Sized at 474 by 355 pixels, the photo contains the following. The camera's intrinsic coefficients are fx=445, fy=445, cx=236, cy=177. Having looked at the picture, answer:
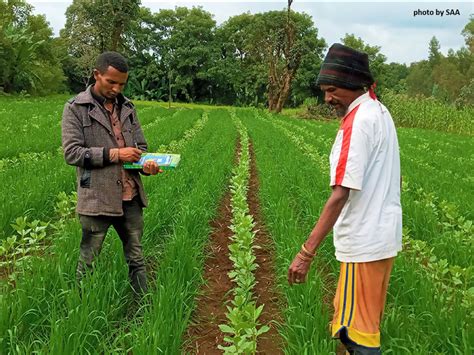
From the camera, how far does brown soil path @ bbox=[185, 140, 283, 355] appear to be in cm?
305

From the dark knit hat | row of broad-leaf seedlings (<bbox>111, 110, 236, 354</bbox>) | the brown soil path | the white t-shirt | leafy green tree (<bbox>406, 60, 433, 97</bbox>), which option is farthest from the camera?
leafy green tree (<bbox>406, 60, 433, 97</bbox>)

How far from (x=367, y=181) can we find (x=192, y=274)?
2.06m

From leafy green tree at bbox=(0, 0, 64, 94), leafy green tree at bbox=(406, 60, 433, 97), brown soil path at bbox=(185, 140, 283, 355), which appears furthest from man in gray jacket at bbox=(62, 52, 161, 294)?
leafy green tree at bbox=(406, 60, 433, 97)

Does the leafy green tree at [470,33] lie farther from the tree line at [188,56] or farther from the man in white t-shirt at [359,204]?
the man in white t-shirt at [359,204]

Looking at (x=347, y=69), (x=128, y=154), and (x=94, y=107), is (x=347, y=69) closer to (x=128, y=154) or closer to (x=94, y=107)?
(x=128, y=154)

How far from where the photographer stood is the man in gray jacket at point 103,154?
2.72m

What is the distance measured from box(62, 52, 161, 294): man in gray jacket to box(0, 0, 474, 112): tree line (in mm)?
30658

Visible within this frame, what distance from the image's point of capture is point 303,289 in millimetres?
3154

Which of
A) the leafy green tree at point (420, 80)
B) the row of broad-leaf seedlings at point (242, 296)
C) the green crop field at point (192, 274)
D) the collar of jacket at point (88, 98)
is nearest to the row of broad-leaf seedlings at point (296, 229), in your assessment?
the green crop field at point (192, 274)

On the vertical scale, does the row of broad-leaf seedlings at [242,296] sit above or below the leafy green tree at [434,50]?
below

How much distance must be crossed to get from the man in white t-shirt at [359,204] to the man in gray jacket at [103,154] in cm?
125

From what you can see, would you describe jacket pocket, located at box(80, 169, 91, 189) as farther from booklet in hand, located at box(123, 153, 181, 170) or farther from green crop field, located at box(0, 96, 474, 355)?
green crop field, located at box(0, 96, 474, 355)

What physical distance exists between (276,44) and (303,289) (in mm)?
32437

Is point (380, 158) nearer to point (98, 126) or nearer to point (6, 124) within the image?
point (98, 126)
